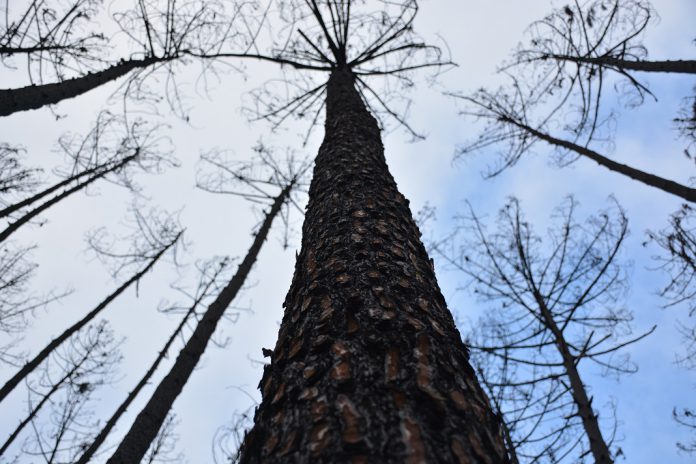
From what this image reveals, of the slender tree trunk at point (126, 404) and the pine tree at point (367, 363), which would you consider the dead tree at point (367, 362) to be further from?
the slender tree trunk at point (126, 404)

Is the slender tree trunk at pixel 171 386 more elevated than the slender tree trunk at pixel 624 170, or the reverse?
the slender tree trunk at pixel 624 170

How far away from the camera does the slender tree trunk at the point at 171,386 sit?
490 cm

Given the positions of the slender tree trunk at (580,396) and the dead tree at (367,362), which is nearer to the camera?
the dead tree at (367,362)

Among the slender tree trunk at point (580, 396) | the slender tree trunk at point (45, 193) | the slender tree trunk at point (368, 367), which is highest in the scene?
the slender tree trunk at point (45, 193)

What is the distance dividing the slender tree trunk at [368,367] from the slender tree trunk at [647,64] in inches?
201

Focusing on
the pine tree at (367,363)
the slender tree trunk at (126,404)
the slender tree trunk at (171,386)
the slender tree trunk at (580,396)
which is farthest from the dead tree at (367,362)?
the slender tree trunk at (126,404)

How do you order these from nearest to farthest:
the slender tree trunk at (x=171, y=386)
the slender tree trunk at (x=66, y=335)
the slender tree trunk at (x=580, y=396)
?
the slender tree trunk at (x=580, y=396), the slender tree trunk at (x=171, y=386), the slender tree trunk at (x=66, y=335)

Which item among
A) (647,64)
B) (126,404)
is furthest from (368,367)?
(126,404)

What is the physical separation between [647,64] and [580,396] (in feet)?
14.6

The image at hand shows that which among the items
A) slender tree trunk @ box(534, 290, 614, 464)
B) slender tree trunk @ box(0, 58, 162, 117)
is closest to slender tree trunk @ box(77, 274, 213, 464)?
slender tree trunk @ box(0, 58, 162, 117)

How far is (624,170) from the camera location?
6.05 m

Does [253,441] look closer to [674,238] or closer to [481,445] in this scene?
[481,445]

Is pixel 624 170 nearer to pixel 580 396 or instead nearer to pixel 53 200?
pixel 580 396

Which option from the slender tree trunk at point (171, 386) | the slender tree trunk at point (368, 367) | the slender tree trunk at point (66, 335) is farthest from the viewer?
the slender tree trunk at point (66, 335)
